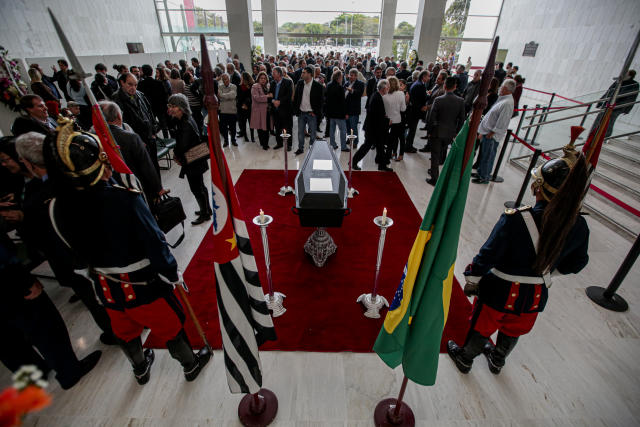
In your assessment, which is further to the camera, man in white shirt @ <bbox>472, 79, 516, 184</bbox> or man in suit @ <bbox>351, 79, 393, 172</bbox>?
man in suit @ <bbox>351, 79, 393, 172</bbox>

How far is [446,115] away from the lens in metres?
4.54

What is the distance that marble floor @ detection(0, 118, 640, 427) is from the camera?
1.93m

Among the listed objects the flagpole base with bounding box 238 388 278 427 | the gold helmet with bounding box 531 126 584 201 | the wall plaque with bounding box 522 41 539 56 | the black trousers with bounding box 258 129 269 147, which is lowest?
the flagpole base with bounding box 238 388 278 427

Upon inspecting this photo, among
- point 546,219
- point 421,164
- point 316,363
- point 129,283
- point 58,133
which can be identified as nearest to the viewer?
point 58,133

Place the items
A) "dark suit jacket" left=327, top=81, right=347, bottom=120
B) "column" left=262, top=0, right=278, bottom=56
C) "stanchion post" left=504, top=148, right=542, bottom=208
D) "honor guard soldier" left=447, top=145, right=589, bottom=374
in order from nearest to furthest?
"honor guard soldier" left=447, top=145, right=589, bottom=374 → "stanchion post" left=504, top=148, right=542, bottom=208 → "dark suit jacket" left=327, top=81, right=347, bottom=120 → "column" left=262, top=0, right=278, bottom=56

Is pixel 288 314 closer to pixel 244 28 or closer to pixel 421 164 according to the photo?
pixel 421 164

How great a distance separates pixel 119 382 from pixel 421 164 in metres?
5.50

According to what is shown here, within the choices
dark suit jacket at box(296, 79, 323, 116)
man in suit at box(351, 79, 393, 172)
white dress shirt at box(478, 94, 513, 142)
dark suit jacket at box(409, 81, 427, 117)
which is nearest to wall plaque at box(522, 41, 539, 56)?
dark suit jacket at box(409, 81, 427, 117)

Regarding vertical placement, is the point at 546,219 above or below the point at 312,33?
below

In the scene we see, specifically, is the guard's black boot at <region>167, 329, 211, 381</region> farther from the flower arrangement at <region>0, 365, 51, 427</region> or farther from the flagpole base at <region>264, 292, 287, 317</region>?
the flower arrangement at <region>0, 365, 51, 427</region>

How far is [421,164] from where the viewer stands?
5859mm

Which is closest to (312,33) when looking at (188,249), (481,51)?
(481,51)

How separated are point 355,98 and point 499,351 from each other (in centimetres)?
500

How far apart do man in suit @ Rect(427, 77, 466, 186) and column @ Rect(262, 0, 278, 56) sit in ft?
44.8
